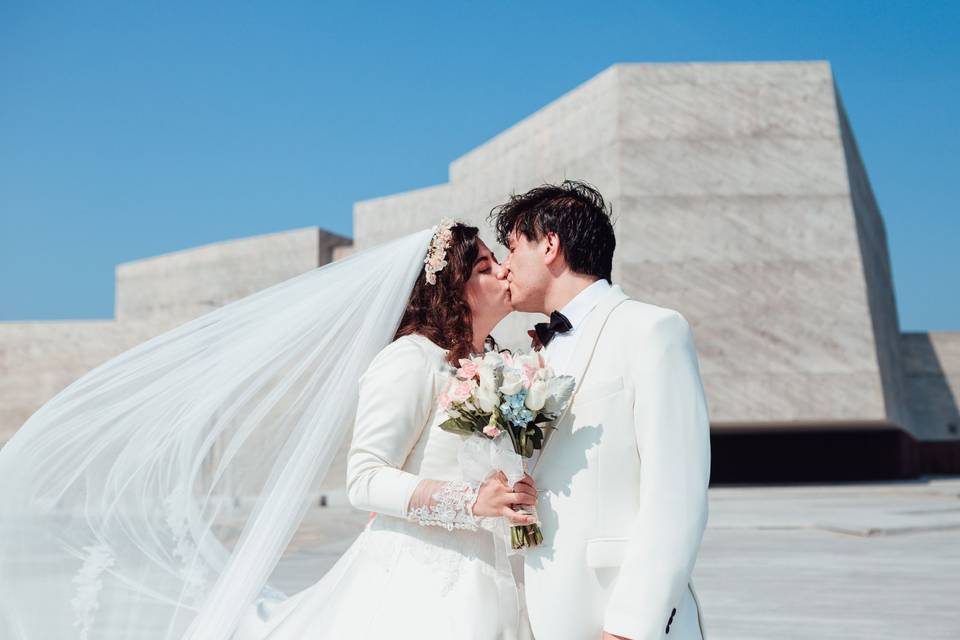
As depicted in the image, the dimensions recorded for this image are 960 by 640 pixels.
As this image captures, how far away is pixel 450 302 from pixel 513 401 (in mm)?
1160

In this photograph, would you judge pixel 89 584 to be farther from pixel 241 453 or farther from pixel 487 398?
pixel 487 398

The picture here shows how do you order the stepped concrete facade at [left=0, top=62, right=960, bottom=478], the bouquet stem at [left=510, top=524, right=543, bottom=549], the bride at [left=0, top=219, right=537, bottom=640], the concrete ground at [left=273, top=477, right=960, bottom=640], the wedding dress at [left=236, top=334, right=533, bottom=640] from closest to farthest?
1. the bouquet stem at [left=510, top=524, right=543, bottom=549]
2. the wedding dress at [left=236, top=334, right=533, bottom=640]
3. the bride at [left=0, top=219, right=537, bottom=640]
4. the concrete ground at [left=273, top=477, right=960, bottom=640]
5. the stepped concrete facade at [left=0, top=62, right=960, bottom=478]

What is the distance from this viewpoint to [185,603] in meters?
3.95

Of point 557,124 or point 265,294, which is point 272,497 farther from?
point 557,124

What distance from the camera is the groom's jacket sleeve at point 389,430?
3068 millimetres

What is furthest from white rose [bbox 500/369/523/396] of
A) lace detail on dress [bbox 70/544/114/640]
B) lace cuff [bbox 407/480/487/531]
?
lace detail on dress [bbox 70/544/114/640]

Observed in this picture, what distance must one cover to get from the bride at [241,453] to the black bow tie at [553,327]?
54 centimetres

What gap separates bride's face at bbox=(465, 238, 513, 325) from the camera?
3533mm

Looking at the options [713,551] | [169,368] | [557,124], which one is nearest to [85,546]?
[169,368]

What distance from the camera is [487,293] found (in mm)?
3533

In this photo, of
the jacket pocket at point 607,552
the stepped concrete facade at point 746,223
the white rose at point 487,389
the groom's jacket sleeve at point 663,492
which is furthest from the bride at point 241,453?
the stepped concrete facade at point 746,223

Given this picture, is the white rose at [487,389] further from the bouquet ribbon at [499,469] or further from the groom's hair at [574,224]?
the groom's hair at [574,224]

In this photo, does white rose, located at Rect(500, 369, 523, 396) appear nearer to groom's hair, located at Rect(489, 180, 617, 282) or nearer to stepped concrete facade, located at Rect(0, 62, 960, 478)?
groom's hair, located at Rect(489, 180, 617, 282)

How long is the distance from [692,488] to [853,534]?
35.3ft
